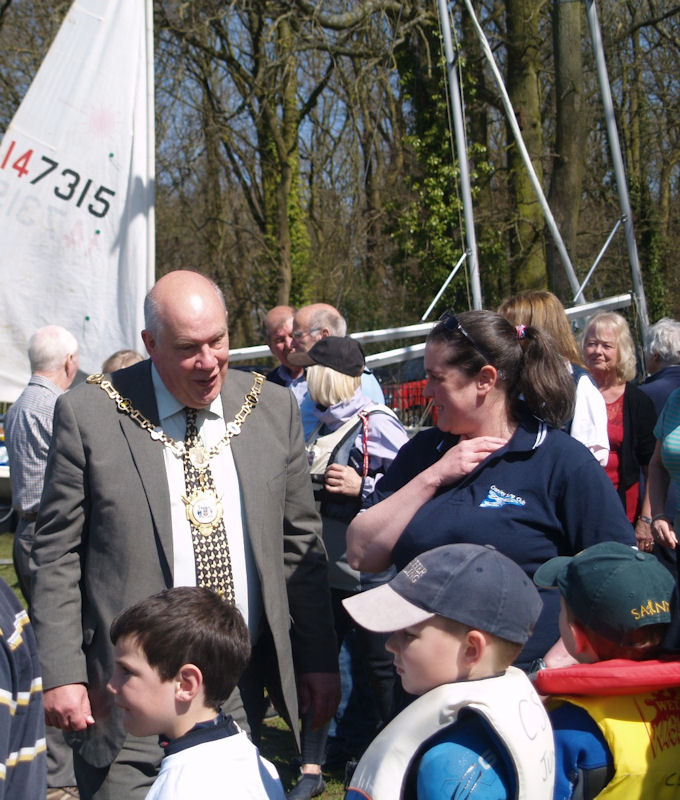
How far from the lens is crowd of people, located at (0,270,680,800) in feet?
6.14

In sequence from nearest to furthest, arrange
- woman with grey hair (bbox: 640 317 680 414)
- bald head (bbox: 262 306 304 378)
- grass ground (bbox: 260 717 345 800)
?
grass ground (bbox: 260 717 345 800)
woman with grey hair (bbox: 640 317 680 414)
bald head (bbox: 262 306 304 378)

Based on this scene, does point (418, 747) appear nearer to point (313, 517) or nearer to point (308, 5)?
point (313, 517)

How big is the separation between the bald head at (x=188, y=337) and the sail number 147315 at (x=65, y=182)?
14.7 feet

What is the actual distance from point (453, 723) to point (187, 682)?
636 millimetres

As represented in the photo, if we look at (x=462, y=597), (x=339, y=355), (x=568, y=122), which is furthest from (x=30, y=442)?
(x=568, y=122)

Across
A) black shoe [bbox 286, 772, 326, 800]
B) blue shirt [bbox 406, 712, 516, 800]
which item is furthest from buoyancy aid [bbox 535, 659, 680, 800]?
black shoe [bbox 286, 772, 326, 800]

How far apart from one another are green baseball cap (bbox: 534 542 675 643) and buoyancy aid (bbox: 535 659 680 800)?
0.08 meters

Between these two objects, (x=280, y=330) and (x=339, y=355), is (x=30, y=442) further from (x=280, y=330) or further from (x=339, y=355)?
(x=280, y=330)

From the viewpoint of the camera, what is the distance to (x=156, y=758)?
103 inches

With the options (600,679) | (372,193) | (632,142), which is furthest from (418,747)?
(632,142)

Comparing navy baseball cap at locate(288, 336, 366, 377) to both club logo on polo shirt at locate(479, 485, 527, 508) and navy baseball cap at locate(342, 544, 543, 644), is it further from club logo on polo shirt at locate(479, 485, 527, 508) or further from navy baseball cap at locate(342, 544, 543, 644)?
navy baseball cap at locate(342, 544, 543, 644)

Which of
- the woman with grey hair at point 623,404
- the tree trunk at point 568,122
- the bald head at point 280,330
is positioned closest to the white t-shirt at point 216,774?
the woman with grey hair at point 623,404

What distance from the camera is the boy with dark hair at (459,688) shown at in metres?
1.74

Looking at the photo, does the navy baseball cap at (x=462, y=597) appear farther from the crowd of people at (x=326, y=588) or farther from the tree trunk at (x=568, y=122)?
the tree trunk at (x=568, y=122)
